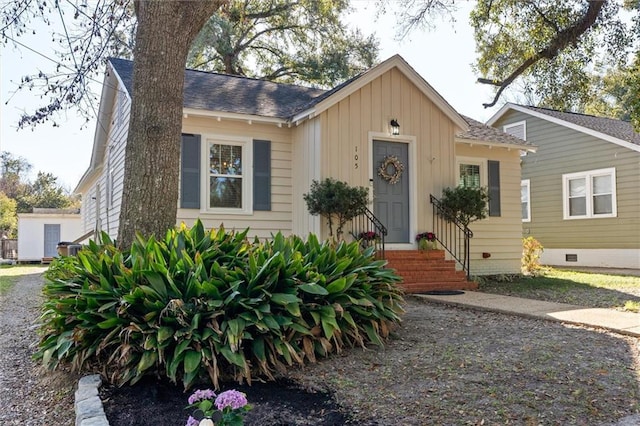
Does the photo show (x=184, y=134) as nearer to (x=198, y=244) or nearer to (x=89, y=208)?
(x=198, y=244)

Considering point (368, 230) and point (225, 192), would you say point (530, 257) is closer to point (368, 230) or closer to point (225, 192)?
point (368, 230)

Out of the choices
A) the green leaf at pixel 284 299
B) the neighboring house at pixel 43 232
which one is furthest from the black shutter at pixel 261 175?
the neighboring house at pixel 43 232

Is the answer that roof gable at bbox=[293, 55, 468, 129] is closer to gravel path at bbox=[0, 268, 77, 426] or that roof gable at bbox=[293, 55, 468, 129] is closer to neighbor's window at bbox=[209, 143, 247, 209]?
neighbor's window at bbox=[209, 143, 247, 209]

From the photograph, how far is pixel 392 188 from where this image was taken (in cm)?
888

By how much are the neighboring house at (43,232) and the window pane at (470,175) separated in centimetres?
1553

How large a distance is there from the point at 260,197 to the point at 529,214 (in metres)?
10.3

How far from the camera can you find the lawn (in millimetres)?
6829

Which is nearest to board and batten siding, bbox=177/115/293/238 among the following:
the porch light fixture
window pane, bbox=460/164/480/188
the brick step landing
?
the porch light fixture

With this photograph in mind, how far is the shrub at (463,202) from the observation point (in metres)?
8.70

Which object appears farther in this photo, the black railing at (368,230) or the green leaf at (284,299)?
the black railing at (368,230)

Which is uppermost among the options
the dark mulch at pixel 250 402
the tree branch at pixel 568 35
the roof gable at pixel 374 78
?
the tree branch at pixel 568 35

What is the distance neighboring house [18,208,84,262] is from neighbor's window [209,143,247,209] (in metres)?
13.4

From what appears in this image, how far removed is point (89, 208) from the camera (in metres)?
15.8

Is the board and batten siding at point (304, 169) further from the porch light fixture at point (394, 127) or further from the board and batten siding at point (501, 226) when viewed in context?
the board and batten siding at point (501, 226)
